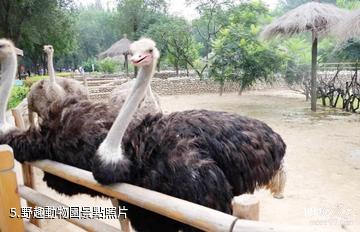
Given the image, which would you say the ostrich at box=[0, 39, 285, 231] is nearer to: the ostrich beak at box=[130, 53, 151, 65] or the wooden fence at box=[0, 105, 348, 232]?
the ostrich beak at box=[130, 53, 151, 65]

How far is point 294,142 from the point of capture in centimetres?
618

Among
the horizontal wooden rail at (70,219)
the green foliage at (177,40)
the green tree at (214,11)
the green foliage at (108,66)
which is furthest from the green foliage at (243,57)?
the green foliage at (108,66)

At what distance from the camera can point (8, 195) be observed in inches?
77.9

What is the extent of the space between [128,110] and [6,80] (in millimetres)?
1318

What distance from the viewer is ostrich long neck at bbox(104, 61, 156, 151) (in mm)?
1743

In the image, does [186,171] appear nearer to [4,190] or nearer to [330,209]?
[4,190]

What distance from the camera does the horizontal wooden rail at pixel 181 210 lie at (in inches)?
42.1

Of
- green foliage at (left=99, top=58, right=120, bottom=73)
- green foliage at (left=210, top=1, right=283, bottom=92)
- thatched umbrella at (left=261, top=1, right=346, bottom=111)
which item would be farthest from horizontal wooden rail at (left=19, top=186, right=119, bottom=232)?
green foliage at (left=99, top=58, right=120, bottom=73)

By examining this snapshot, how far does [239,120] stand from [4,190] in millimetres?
1274

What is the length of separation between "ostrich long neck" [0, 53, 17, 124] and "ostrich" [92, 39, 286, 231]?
1019 millimetres

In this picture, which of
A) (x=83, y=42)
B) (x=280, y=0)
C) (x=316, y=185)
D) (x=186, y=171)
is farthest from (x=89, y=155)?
(x=280, y=0)

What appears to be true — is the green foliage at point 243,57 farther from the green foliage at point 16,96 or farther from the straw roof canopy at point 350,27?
the green foliage at point 16,96

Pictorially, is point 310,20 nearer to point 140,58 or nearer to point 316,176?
point 316,176

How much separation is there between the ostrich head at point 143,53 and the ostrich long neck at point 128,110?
36mm
